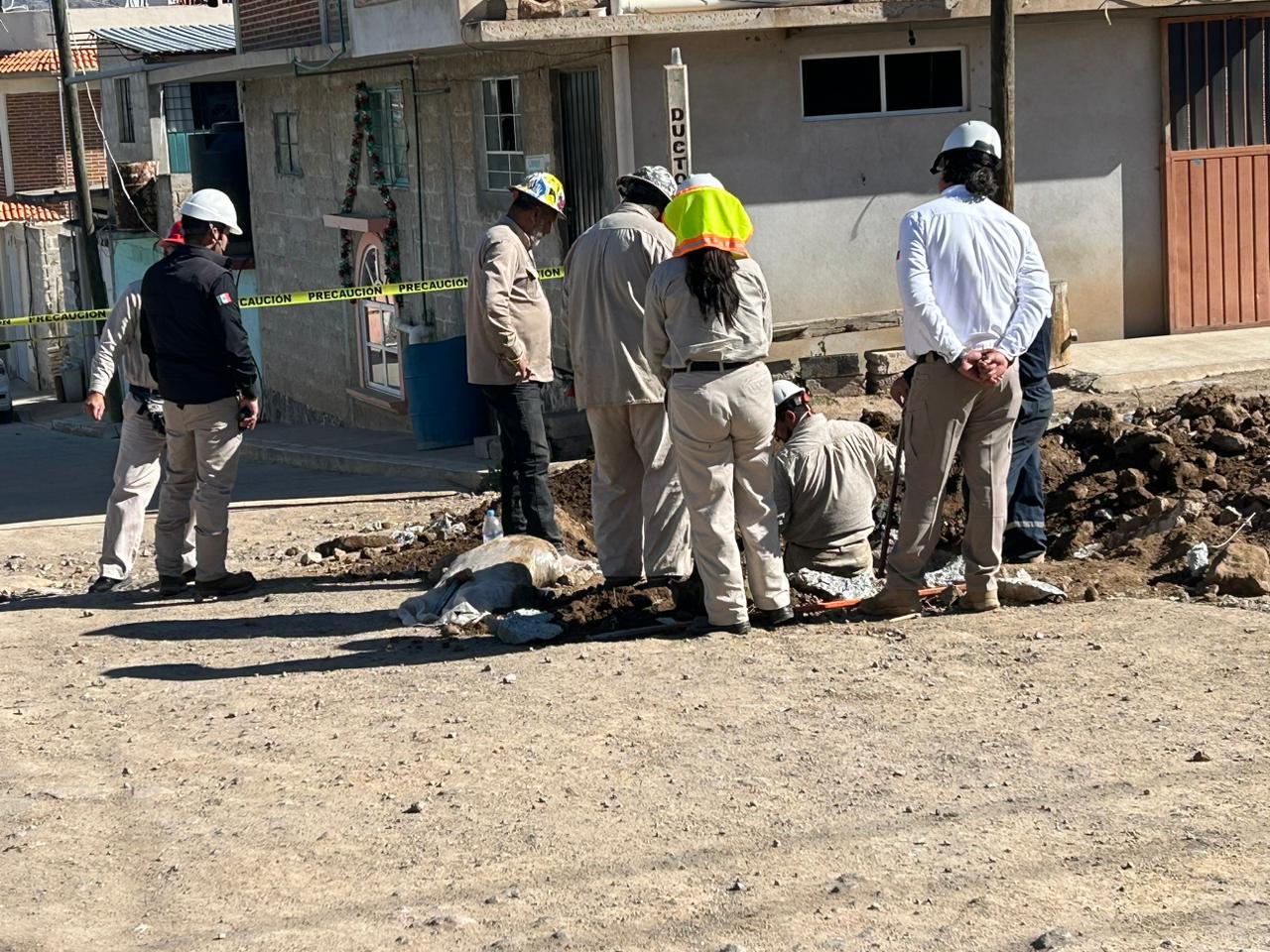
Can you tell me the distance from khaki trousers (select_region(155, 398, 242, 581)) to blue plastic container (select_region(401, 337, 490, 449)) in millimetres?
6883

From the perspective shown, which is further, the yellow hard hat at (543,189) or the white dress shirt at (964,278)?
the yellow hard hat at (543,189)

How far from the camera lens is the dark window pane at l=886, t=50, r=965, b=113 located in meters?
15.4

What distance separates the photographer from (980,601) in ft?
24.7

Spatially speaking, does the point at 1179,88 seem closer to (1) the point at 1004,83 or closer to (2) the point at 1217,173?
(2) the point at 1217,173

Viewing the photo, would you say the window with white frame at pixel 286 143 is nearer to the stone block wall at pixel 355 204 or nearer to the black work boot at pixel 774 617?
the stone block wall at pixel 355 204

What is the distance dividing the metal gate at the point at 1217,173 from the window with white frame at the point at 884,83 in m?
2.04

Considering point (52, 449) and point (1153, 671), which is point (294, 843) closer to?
point (1153, 671)

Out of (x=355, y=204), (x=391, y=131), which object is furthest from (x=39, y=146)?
(x=391, y=131)

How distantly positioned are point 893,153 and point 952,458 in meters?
8.87

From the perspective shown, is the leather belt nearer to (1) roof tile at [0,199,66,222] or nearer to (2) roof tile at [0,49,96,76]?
(2) roof tile at [0,49,96,76]

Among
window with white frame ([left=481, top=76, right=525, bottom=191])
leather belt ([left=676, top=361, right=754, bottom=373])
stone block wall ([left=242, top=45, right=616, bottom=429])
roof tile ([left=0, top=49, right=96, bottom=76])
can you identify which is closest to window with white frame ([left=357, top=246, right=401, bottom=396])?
stone block wall ([left=242, top=45, right=616, bottom=429])

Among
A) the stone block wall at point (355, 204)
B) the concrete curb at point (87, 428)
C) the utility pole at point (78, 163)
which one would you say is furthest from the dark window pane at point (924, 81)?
the utility pole at point (78, 163)

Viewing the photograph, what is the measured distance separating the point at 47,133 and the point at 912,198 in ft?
121

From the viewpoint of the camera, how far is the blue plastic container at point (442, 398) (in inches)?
647
